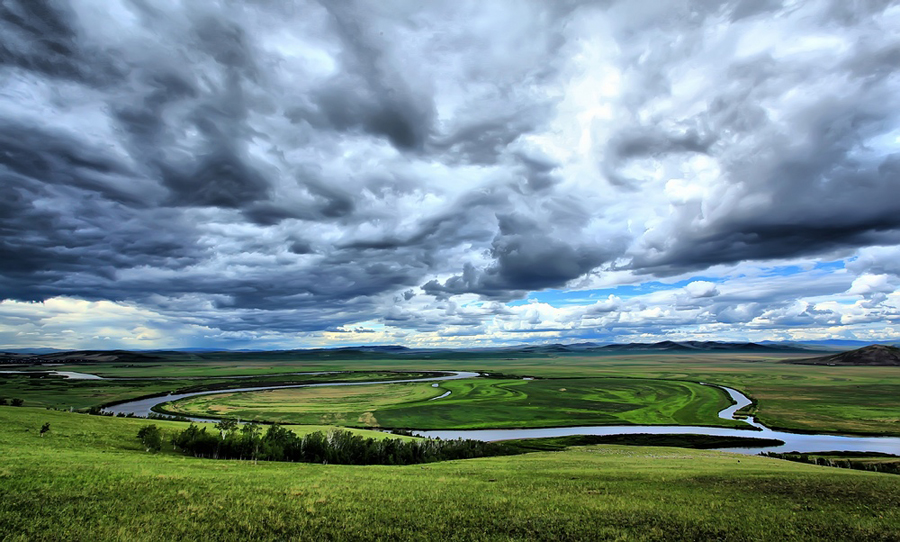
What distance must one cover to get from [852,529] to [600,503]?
41.4 feet

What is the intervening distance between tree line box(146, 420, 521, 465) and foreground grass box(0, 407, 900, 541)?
59.4 ft

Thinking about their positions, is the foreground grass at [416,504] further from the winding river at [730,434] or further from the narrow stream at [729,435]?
the narrow stream at [729,435]

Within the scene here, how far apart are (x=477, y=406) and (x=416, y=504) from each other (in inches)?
4541

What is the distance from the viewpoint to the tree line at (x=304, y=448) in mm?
55000

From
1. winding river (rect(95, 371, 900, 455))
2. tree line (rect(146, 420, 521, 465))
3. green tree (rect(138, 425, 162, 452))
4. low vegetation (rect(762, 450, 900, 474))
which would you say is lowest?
winding river (rect(95, 371, 900, 455))

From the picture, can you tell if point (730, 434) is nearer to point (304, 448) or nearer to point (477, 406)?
point (477, 406)

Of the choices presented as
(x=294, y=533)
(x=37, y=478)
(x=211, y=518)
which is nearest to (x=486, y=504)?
(x=294, y=533)

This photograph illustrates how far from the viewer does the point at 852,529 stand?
893 inches

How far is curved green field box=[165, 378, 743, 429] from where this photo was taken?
112875 mm

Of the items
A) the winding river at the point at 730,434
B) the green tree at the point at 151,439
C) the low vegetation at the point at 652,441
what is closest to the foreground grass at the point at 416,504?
the green tree at the point at 151,439

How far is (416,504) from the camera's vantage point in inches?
1035

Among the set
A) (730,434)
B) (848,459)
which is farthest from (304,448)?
(730,434)

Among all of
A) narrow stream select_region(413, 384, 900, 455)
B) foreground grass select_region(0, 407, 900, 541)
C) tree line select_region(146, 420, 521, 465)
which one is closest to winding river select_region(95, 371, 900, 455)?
narrow stream select_region(413, 384, 900, 455)

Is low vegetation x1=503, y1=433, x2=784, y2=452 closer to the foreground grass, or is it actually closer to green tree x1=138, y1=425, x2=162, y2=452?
the foreground grass
